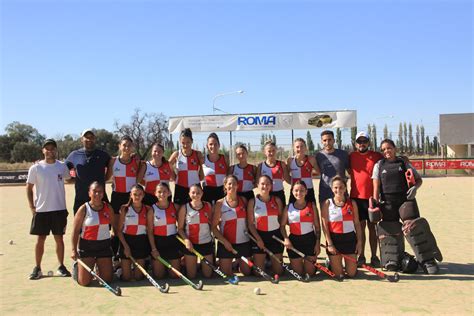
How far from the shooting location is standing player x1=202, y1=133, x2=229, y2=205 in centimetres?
656


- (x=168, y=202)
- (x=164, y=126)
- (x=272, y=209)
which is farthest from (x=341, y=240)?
(x=164, y=126)

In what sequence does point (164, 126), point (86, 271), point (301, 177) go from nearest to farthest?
point (86, 271) < point (301, 177) < point (164, 126)

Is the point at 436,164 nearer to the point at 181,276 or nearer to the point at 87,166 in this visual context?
the point at 181,276

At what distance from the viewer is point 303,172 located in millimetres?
6473

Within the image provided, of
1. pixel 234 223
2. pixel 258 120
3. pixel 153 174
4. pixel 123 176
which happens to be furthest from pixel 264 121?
pixel 234 223

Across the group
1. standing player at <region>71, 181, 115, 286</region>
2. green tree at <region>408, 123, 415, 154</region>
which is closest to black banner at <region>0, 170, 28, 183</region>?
standing player at <region>71, 181, 115, 286</region>

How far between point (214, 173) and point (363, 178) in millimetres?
2192

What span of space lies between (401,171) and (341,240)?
1.35m

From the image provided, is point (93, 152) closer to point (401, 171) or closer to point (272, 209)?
point (272, 209)

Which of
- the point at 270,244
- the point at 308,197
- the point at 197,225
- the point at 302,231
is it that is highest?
the point at 308,197

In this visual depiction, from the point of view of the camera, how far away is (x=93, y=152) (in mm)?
6297

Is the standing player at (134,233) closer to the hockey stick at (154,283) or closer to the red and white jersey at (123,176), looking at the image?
the hockey stick at (154,283)

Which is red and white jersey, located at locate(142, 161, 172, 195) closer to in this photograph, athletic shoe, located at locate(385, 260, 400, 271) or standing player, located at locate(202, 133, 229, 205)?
standing player, located at locate(202, 133, 229, 205)

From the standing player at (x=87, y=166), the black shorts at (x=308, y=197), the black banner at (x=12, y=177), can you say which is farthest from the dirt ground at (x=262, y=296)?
the black banner at (x=12, y=177)
